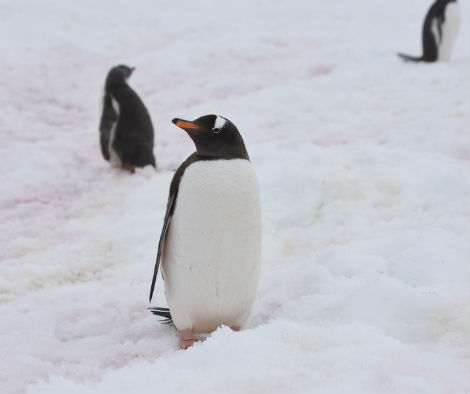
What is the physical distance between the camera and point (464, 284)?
95.9 inches

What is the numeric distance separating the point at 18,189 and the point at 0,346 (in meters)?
2.64

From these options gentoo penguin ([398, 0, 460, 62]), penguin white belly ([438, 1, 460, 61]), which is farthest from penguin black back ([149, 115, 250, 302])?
penguin white belly ([438, 1, 460, 61])

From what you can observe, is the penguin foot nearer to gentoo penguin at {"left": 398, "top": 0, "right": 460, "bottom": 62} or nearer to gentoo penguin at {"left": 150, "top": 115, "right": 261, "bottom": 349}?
gentoo penguin at {"left": 150, "top": 115, "right": 261, "bottom": 349}

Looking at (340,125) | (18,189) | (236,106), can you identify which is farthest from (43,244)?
(236,106)

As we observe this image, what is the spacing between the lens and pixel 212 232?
2.19m

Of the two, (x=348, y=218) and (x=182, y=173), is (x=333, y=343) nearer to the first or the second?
(x=182, y=173)

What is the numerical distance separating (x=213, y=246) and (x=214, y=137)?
16.3 inches

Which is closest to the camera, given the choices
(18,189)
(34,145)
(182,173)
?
(182,173)

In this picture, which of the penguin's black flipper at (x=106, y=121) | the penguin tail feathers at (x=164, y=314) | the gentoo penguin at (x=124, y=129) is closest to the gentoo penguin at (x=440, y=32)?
the gentoo penguin at (x=124, y=129)

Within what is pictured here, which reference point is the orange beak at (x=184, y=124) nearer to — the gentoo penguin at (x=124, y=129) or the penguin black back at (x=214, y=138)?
the penguin black back at (x=214, y=138)

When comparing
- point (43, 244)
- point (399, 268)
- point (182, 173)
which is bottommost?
point (43, 244)

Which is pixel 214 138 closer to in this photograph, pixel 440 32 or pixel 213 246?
pixel 213 246

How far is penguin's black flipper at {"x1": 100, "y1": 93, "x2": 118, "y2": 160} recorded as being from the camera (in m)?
5.36

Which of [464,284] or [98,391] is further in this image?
[464,284]
